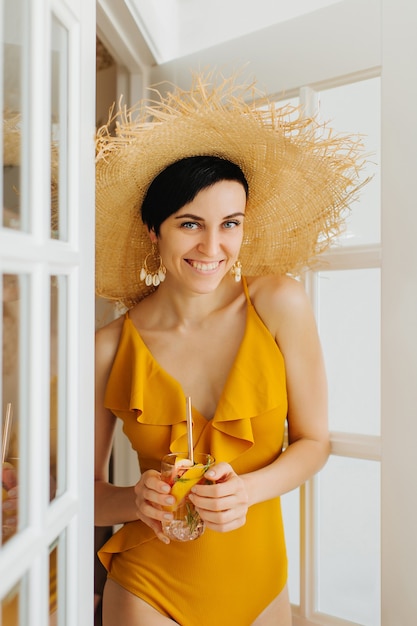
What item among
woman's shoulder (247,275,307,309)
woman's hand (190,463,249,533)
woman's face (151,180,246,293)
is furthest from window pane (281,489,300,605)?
woman's face (151,180,246,293)

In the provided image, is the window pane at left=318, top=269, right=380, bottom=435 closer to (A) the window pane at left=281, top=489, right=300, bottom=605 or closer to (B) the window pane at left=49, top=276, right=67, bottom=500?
(A) the window pane at left=281, top=489, right=300, bottom=605

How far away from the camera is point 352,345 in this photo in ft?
4.65

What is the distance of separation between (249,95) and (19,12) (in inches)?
36.6

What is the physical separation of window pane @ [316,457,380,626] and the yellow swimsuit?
0.18 metres

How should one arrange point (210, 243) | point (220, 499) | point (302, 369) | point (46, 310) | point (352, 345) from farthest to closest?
point (352, 345), point (302, 369), point (210, 243), point (220, 499), point (46, 310)

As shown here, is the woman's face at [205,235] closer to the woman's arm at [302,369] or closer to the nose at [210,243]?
the nose at [210,243]

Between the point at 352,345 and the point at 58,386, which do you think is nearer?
the point at 58,386

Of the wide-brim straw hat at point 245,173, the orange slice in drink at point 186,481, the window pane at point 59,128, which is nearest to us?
the window pane at point 59,128

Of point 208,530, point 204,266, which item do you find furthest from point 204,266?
point 208,530

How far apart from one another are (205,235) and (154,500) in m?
0.58

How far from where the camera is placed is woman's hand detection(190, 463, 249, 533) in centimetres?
107

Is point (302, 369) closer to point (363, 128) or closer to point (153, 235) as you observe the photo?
point (153, 235)

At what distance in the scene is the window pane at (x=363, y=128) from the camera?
4.43ft

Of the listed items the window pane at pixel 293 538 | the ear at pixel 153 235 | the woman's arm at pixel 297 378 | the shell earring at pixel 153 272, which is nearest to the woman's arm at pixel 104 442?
the shell earring at pixel 153 272
